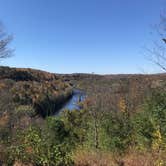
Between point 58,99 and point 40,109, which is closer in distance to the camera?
point 40,109

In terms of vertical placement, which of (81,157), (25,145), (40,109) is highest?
(25,145)

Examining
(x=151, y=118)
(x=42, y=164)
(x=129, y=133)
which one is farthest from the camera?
(x=129, y=133)

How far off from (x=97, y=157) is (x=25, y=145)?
167cm

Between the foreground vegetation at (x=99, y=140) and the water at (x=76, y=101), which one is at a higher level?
the foreground vegetation at (x=99, y=140)

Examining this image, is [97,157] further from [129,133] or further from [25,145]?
[129,133]

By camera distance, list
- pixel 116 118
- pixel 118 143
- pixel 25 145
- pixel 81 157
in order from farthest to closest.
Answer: pixel 116 118
pixel 118 143
pixel 81 157
pixel 25 145

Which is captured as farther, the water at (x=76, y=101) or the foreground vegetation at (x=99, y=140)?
the water at (x=76, y=101)

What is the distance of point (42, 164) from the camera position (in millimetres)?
5176

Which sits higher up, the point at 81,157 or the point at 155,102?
the point at 155,102

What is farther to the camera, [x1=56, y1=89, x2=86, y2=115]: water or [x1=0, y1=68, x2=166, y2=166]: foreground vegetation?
[x1=56, y1=89, x2=86, y2=115]: water

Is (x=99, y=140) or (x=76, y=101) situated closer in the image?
(x=99, y=140)

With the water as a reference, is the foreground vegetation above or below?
above

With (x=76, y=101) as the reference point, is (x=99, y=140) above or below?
above

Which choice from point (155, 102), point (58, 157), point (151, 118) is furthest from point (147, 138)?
point (58, 157)
